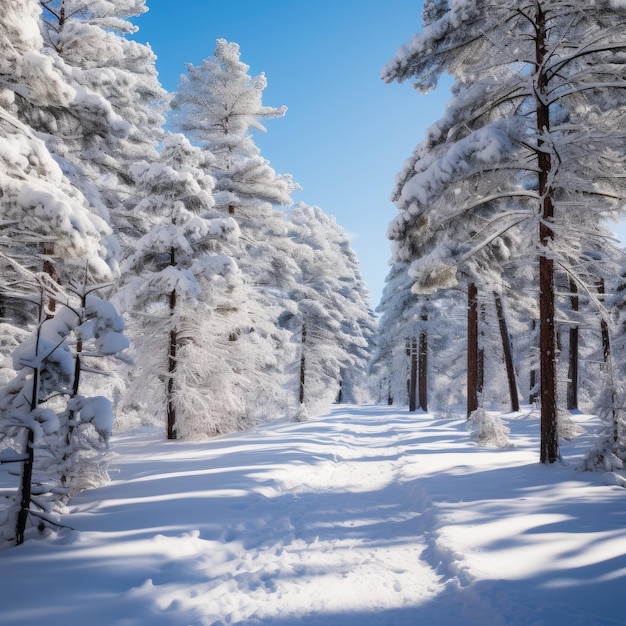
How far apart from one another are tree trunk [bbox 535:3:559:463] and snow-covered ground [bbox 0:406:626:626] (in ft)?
2.17

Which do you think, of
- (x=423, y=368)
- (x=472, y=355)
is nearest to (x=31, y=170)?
(x=472, y=355)

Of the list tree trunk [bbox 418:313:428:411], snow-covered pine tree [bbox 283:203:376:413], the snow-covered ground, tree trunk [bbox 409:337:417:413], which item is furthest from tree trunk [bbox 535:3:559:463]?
tree trunk [bbox 409:337:417:413]

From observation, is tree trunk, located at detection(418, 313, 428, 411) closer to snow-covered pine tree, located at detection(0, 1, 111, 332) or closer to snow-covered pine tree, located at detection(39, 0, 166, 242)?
snow-covered pine tree, located at detection(39, 0, 166, 242)

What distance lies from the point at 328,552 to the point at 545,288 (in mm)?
6428

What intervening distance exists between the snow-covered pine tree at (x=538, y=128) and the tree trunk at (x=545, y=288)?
0.06ft

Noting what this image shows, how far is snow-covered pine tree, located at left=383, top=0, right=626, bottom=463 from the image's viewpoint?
6.91m

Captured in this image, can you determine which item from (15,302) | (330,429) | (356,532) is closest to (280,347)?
(330,429)

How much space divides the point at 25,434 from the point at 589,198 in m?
9.96

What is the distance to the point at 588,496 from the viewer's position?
5.30m

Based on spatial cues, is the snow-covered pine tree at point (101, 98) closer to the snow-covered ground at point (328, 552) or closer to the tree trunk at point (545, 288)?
the snow-covered ground at point (328, 552)

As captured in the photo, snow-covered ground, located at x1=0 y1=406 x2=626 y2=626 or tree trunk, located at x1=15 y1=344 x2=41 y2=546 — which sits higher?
tree trunk, located at x1=15 y1=344 x2=41 y2=546

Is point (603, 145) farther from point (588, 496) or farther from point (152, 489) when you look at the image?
point (152, 489)

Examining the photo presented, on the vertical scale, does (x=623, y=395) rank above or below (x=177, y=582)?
above

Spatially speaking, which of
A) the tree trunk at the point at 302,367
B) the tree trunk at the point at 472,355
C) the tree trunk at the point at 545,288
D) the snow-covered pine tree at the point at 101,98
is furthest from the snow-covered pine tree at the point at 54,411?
the tree trunk at the point at 302,367
